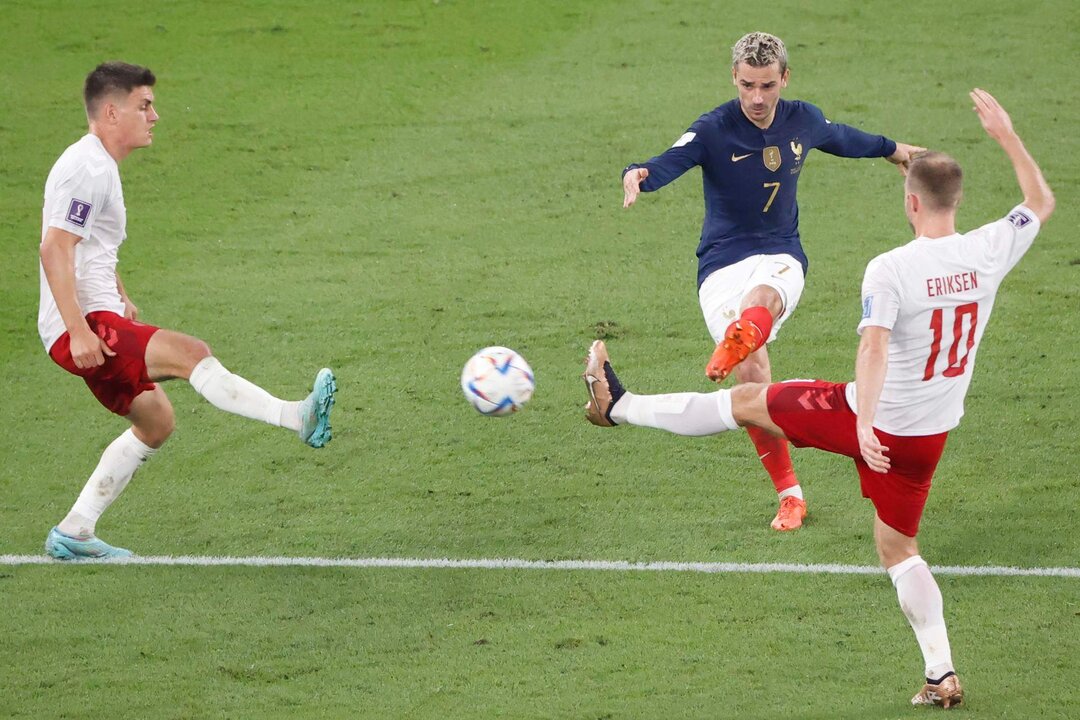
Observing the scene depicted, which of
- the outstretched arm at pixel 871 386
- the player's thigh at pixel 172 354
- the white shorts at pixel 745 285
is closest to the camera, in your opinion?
the outstretched arm at pixel 871 386

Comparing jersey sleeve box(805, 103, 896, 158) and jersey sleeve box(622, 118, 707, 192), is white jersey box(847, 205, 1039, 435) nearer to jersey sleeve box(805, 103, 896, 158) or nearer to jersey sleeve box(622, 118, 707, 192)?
jersey sleeve box(622, 118, 707, 192)

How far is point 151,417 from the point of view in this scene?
6707 millimetres

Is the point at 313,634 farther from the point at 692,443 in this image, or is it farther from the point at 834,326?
the point at 834,326

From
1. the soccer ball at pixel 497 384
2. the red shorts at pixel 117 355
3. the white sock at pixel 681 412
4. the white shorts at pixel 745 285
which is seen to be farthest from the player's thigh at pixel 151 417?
the white shorts at pixel 745 285

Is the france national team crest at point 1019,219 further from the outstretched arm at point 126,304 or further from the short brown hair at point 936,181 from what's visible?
the outstretched arm at point 126,304

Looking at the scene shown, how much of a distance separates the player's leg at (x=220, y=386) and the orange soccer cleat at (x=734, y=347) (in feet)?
5.45

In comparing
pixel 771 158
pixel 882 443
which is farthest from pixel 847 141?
pixel 882 443

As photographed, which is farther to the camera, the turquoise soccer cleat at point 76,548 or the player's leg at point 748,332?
the turquoise soccer cleat at point 76,548

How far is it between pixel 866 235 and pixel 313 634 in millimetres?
5840

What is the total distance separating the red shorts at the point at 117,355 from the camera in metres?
6.30

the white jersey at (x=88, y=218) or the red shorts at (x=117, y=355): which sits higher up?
the white jersey at (x=88, y=218)

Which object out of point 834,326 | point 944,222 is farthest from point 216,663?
point 834,326

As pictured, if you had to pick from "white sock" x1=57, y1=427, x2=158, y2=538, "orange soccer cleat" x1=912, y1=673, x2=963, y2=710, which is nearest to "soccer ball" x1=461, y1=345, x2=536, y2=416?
"white sock" x1=57, y1=427, x2=158, y2=538

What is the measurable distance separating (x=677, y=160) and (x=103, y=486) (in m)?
3.15
